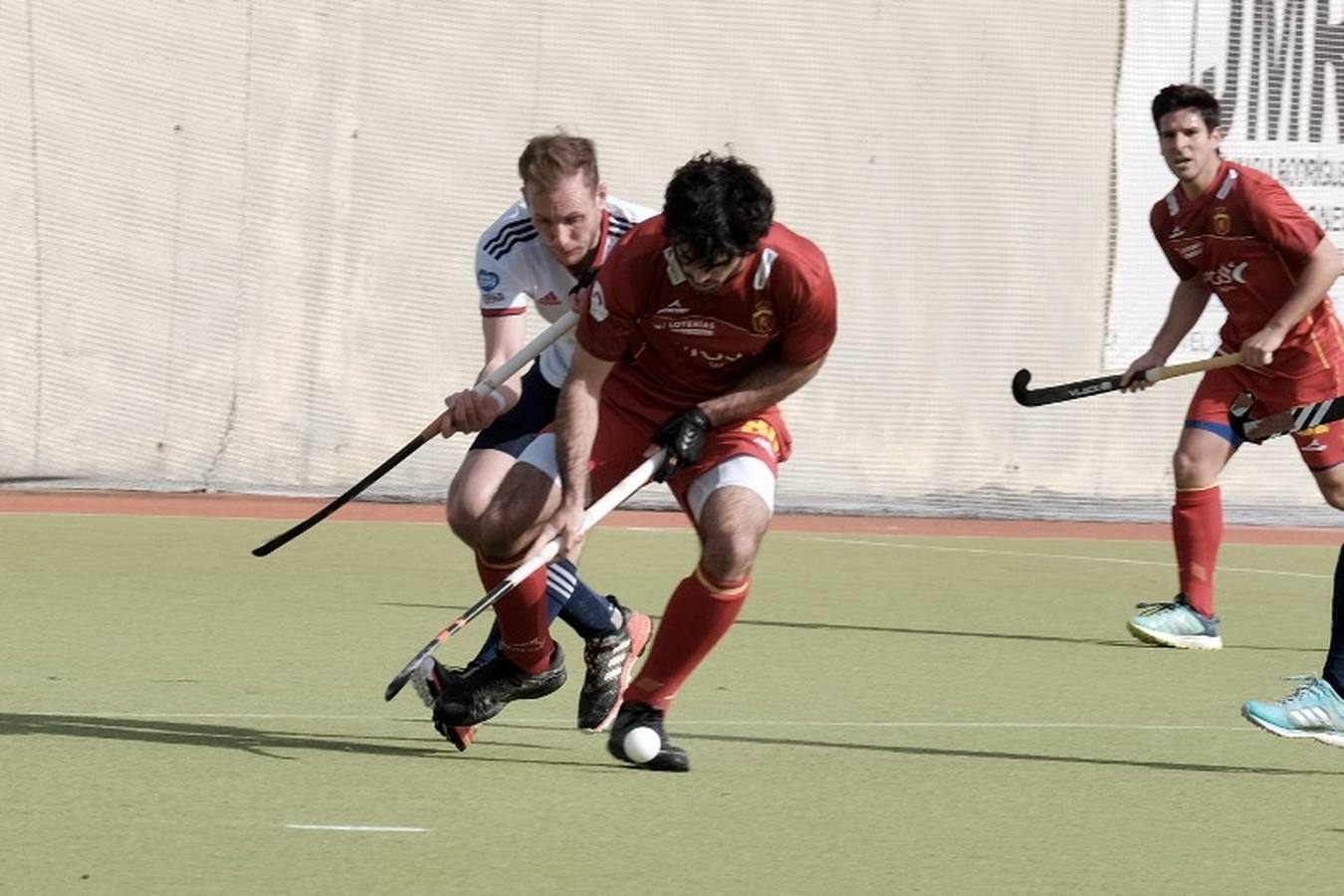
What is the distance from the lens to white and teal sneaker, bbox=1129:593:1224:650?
6668 millimetres

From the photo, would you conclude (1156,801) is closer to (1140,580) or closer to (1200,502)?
(1200,502)

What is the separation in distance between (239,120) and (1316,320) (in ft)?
17.0

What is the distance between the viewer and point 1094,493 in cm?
1075

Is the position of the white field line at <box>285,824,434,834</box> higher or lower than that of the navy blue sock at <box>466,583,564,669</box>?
lower

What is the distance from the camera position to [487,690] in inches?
187

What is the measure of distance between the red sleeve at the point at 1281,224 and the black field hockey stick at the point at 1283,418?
0.43m

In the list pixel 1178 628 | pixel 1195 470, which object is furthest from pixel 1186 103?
pixel 1178 628

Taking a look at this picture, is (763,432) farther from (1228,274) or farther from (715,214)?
(1228,274)

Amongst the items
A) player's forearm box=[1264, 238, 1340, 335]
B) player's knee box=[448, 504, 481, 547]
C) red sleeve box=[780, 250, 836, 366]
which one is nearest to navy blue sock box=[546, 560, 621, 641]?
player's knee box=[448, 504, 481, 547]

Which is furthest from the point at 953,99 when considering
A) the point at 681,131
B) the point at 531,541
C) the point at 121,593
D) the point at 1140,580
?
the point at 531,541

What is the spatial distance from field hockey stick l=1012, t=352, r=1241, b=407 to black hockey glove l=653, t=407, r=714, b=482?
90.8 inches

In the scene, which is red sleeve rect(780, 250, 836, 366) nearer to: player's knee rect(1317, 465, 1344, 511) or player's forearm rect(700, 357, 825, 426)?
player's forearm rect(700, 357, 825, 426)

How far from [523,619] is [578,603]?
289 millimetres

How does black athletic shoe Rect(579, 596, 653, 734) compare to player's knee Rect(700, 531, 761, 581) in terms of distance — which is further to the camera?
black athletic shoe Rect(579, 596, 653, 734)
